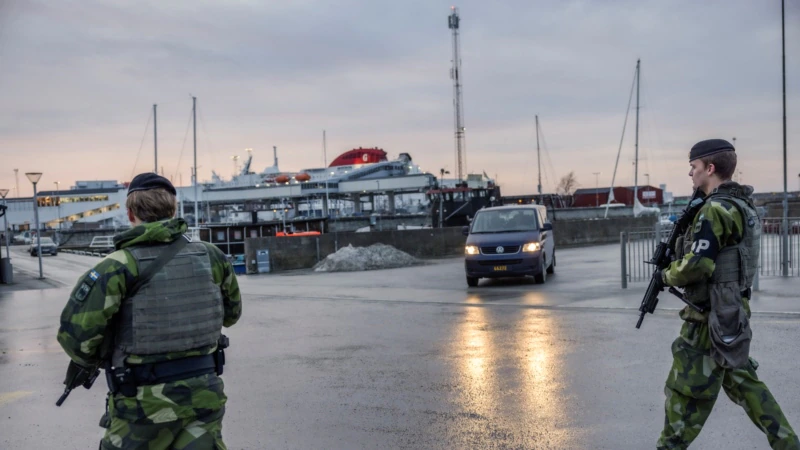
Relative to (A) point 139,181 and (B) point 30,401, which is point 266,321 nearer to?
(B) point 30,401

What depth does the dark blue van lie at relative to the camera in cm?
1611

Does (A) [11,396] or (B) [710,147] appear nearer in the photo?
(B) [710,147]

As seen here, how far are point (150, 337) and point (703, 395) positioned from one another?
2999 millimetres

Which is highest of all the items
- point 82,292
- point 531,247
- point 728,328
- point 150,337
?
point 82,292

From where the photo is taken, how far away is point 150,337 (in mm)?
3279

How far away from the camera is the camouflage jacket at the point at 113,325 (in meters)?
3.22

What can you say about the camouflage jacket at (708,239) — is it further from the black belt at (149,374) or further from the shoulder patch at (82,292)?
the shoulder patch at (82,292)

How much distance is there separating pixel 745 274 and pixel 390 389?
3.73m

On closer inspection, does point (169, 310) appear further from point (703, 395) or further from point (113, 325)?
point (703, 395)

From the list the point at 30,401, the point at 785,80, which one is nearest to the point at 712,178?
the point at 30,401

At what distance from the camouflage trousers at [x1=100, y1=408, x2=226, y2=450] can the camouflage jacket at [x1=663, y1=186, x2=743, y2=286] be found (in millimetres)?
2668

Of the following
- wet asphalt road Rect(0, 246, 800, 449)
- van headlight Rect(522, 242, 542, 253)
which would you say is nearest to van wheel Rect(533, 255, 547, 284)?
van headlight Rect(522, 242, 542, 253)

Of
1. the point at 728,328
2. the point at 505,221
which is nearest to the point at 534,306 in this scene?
the point at 505,221

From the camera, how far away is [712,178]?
14.2ft
